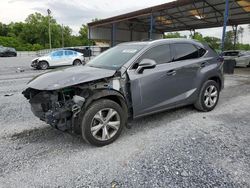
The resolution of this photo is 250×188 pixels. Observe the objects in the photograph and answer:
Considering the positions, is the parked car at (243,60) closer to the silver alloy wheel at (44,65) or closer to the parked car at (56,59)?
the parked car at (56,59)

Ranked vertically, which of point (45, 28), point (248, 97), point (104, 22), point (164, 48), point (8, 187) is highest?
point (45, 28)

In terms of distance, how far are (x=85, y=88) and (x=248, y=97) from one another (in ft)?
18.0

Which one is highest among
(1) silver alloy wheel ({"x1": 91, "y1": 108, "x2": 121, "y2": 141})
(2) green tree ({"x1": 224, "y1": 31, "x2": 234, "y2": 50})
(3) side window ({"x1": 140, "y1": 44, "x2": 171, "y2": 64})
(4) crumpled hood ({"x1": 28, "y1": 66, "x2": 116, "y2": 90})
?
(2) green tree ({"x1": 224, "y1": 31, "x2": 234, "y2": 50})

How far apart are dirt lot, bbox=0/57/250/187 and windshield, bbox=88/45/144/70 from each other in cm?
126

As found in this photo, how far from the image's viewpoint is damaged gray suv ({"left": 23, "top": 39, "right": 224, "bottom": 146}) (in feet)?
10.4

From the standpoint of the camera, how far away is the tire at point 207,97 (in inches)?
188

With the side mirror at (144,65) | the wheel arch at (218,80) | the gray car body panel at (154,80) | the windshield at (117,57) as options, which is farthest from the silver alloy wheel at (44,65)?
the side mirror at (144,65)

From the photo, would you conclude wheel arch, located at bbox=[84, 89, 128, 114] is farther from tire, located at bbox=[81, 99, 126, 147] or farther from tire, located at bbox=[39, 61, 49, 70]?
tire, located at bbox=[39, 61, 49, 70]

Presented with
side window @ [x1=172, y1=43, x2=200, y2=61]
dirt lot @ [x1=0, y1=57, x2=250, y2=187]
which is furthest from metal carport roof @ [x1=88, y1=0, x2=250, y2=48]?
dirt lot @ [x1=0, y1=57, x2=250, y2=187]

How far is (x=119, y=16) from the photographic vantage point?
1955 centimetres

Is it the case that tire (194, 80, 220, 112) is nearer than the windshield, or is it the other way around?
the windshield

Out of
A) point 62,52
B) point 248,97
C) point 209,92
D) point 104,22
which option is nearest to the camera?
point 209,92

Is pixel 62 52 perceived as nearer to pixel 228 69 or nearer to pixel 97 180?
pixel 228 69

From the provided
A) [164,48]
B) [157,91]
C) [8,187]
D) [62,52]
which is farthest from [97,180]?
[62,52]
